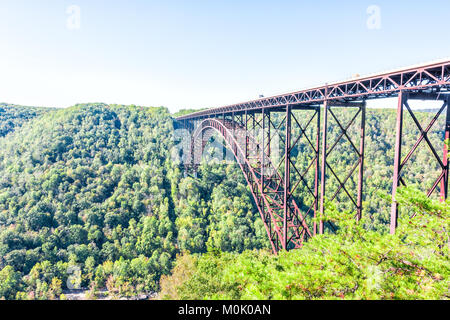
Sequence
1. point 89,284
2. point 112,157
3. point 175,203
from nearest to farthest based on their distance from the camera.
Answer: point 89,284 → point 175,203 → point 112,157

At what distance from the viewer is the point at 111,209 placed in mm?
37031

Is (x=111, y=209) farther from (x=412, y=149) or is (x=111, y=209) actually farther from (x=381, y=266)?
(x=412, y=149)

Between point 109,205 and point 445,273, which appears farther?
point 109,205

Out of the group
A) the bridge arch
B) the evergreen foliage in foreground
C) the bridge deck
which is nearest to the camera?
the evergreen foliage in foreground

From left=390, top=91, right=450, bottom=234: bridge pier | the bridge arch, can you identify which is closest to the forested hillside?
the bridge arch

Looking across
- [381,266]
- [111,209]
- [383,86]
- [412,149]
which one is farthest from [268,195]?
[111,209]

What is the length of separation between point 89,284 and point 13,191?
17.9m

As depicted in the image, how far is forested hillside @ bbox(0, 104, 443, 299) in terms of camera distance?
31.0 meters

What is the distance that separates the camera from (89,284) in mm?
32062

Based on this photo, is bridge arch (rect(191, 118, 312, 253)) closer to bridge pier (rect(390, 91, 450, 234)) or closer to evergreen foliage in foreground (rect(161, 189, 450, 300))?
bridge pier (rect(390, 91, 450, 234))

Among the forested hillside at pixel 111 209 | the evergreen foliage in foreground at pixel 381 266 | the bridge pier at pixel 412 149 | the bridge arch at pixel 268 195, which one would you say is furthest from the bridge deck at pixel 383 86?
the forested hillside at pixel 111 209

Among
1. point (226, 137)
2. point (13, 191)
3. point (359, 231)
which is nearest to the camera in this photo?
point (359, 231)
